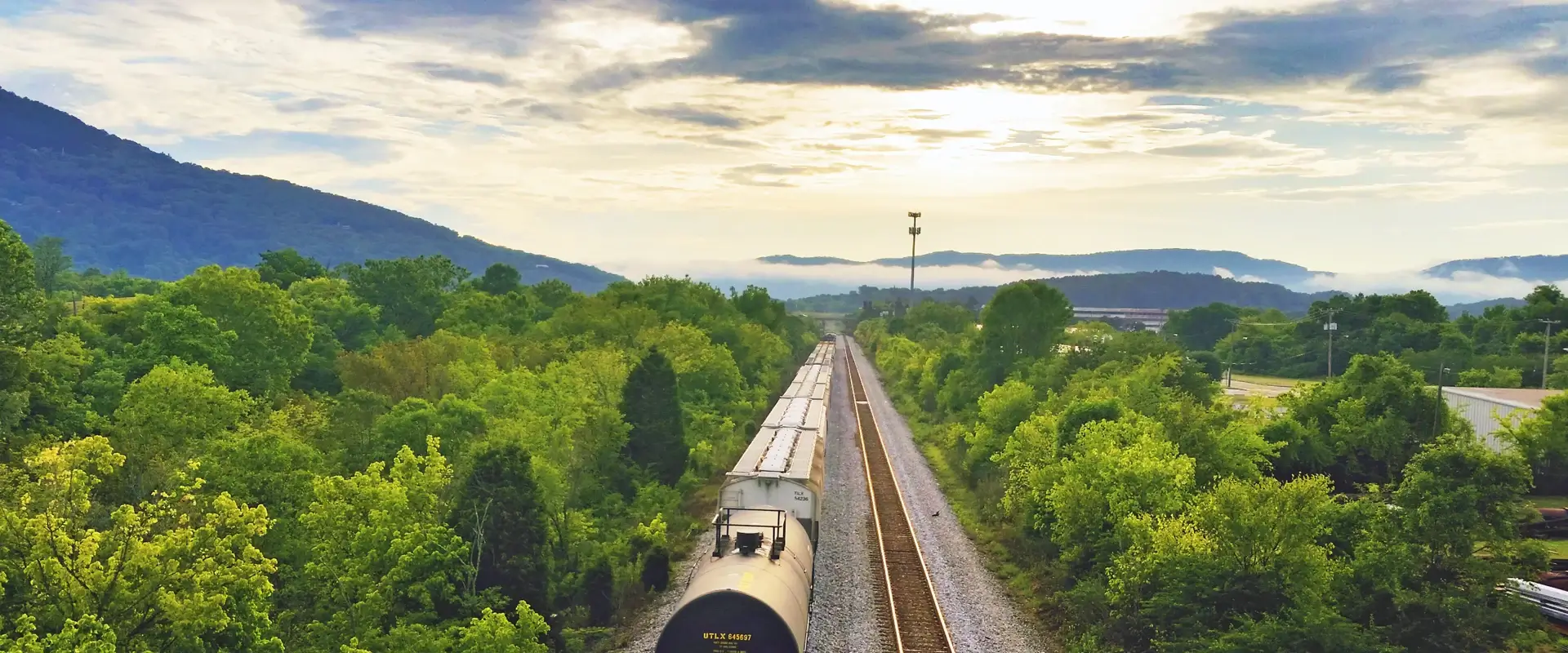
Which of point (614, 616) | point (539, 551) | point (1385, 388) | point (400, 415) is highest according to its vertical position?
point (1385, 388)

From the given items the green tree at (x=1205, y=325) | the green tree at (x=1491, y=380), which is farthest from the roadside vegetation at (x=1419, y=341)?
the green tree at (x=1205, y=325)

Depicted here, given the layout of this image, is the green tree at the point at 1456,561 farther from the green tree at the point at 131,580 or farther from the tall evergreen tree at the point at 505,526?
the green tree at the point at 131,580

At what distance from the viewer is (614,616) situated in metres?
30.0

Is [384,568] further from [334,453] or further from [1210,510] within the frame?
[1210,510]

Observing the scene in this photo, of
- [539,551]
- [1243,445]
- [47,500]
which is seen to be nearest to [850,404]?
[1243,445]

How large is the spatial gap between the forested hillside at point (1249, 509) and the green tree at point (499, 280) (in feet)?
233

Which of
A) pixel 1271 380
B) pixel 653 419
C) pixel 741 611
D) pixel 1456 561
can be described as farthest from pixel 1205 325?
pixel 741 611

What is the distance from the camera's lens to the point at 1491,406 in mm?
49219

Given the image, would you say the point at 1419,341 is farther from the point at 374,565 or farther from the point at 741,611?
the point at 374,565

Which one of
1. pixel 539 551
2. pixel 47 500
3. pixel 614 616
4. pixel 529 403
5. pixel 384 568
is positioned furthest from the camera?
pixel 529 403

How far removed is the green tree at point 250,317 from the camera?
4681 centimetres

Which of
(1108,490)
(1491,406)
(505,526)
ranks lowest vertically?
(505,526)

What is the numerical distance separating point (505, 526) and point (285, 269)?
240 feet

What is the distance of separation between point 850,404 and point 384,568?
2629 inches
